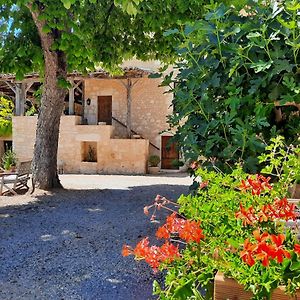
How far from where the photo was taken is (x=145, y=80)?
17156mm

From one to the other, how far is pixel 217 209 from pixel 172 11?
6.57m

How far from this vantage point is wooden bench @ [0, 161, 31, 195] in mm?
9200

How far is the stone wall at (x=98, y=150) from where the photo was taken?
1572 cm

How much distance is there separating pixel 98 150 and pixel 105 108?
8.94 feet

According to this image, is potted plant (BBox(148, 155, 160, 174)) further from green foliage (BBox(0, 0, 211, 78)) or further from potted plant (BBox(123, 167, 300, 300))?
potted plant (BBox(123, 167, 300, 300))

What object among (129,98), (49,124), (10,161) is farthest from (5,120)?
(49,124)

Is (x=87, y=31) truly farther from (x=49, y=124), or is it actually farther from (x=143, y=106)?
(x=143, y=106)

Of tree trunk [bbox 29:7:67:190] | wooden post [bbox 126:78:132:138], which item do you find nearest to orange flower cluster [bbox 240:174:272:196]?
tree trunk [bbox 29:7:67:190]

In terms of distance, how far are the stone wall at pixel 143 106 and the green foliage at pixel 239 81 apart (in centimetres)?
1391

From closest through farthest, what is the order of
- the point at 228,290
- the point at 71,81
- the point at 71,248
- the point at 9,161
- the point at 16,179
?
the point at 228,290, the point at 71,248, the point at 16,179, the point at 9,161, the point at 71,81

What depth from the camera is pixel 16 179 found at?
9188 mm

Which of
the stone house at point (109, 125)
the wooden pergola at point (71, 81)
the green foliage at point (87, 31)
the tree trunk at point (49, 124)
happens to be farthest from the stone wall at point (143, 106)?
the tree trunk at point (49, 124)

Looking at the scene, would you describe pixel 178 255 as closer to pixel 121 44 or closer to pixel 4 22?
pixel 4 22

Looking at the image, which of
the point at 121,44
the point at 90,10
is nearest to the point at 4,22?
the point at 90,10
